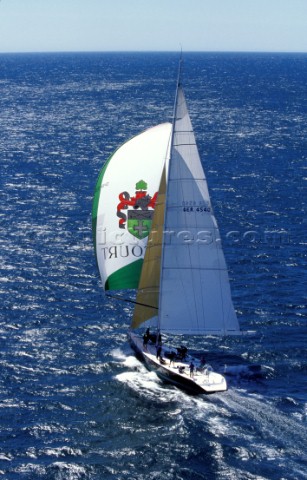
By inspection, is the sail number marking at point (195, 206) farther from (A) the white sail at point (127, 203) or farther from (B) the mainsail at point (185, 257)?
(A) the white sail at point (127, 203)

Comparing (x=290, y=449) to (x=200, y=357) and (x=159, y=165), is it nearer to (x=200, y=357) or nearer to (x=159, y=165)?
(x=200, y=357)

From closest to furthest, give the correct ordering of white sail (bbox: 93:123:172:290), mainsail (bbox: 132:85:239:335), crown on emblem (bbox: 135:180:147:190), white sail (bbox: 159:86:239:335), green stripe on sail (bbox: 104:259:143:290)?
white sail (bbox: 159:86:239:335) → mainsail (bbox: 132:85:239:335) → white sail (bbox: 93:123:172:290) → crown on emblem (bbox: 135:180:147:190) → green stripe on sail (bbox: 104:259:143:290)

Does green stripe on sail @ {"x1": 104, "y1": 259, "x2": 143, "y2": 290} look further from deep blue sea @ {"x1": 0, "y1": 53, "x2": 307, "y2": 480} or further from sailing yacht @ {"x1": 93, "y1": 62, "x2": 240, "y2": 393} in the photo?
deep blue sea @ {"x1": 0, "y1": 53, "x2": 307, "y2": 480}

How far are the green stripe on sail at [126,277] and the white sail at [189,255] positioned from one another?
2645mm

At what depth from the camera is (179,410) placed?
42.0 meters

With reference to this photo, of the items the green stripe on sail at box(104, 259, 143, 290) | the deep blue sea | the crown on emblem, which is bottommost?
the deep blue sea

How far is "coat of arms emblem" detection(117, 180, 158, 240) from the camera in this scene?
45406 millimetres

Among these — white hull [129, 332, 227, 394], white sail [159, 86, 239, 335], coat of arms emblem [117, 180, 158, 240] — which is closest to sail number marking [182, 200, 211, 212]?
white sail [159, 86, 239, 335]

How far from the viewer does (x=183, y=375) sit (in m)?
44.0

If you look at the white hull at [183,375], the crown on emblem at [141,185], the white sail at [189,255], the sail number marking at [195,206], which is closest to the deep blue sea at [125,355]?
the white hull at [183,375]

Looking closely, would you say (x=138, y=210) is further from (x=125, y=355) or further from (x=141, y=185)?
(x=125, y=355)

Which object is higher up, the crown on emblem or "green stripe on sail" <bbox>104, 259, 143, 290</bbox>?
the crown on emblem

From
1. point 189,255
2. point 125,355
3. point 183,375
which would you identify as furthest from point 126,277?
point 183,375

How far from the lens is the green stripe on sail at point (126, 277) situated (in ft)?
153
